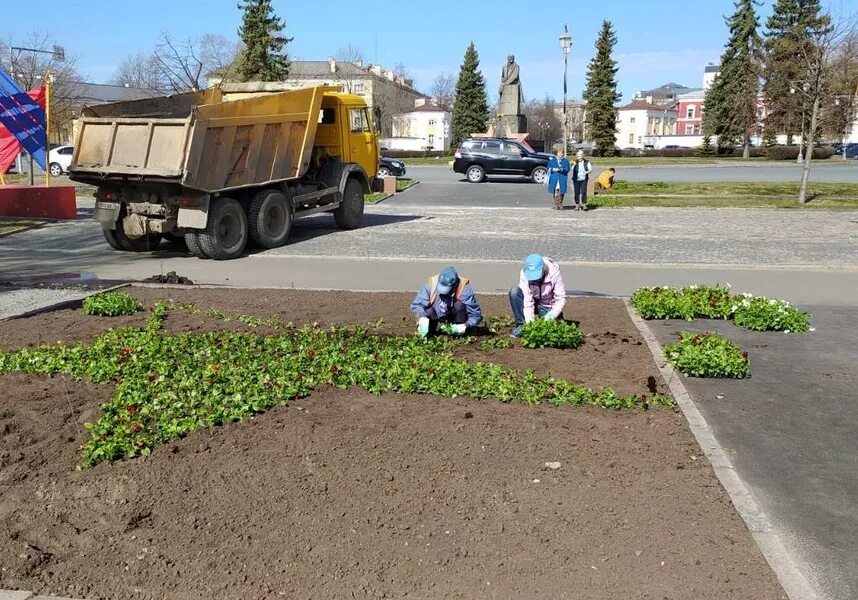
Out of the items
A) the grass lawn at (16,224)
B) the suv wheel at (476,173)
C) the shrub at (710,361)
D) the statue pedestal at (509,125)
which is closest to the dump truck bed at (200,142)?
the grass lawn at (16,224)

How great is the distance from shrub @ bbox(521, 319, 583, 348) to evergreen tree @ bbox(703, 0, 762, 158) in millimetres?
62721

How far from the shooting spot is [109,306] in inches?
344

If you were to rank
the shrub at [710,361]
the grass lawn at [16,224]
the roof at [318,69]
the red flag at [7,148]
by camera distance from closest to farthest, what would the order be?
1. the shrub at [710,361]
2. the grass lawn at [16,224]
3. the red flag at [7,148]
4. the roof at [318,69]

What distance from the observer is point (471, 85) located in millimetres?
78062

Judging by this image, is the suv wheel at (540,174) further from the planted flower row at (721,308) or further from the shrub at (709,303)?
the shrub at (709,303)

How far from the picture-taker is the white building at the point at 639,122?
448 feet

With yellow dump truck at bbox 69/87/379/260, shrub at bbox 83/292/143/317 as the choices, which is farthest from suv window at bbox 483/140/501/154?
shrub at bbox 83/292/143/317

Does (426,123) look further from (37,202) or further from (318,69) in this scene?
(37,202)

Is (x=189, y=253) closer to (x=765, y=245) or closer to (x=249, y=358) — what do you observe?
(x=249, y=358)

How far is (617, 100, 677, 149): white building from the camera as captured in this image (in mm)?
136500

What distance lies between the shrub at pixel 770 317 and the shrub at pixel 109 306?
6.72m

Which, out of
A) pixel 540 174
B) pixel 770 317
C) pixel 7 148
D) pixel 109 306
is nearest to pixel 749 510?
pixel 770 317

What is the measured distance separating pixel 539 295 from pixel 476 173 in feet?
87.9

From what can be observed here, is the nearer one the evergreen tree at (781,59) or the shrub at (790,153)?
the evergreen tree at (781,59)
